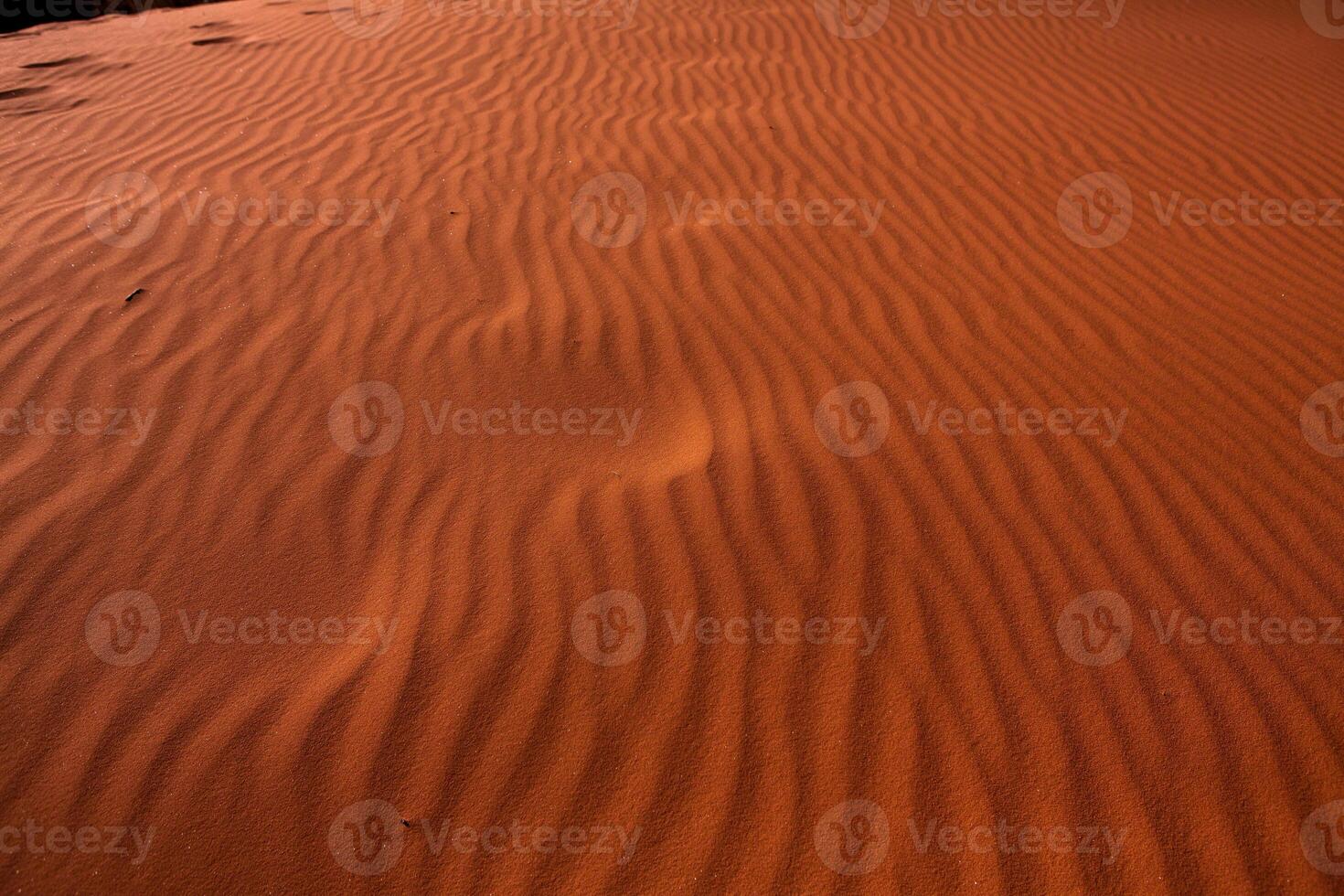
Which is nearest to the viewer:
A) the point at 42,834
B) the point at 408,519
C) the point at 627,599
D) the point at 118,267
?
the point at 42,834

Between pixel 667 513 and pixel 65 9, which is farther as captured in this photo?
pixel 65 9

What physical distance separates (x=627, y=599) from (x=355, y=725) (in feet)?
2.69

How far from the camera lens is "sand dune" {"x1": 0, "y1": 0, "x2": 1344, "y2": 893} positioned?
6.36ft

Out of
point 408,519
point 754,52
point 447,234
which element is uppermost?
point 754,52

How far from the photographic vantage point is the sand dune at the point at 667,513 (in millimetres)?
1938

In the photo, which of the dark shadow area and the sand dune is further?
the dark shadow area

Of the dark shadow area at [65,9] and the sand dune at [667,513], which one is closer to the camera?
the sand dune at [667,513]

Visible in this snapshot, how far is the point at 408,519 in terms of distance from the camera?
105 inches

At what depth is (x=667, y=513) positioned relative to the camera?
2678mm

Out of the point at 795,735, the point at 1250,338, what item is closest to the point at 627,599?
the point at 795,735

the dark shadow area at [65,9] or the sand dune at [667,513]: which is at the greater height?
the dark shadow area at [65,9]

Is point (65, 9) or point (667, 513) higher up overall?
point (65, 9)

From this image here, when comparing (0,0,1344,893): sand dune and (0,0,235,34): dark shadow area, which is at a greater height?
(0,0,235,34): dark shadow area

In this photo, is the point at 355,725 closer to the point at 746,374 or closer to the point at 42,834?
the point at 42,834
